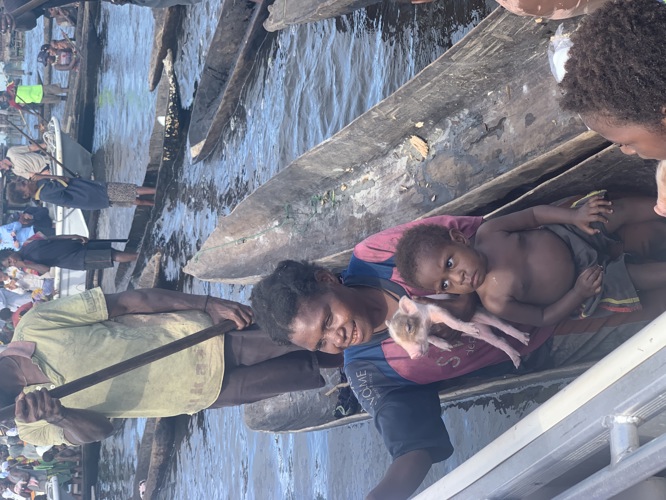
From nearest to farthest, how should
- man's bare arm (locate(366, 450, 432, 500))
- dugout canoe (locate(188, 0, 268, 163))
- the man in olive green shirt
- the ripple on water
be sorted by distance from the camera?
1. man's bare arm (locate(366, 450, 432, 500))
2. the man in olive green shirt
3. the ripple on water
4. dugout canoe (locate(188, 0, 268, 163))

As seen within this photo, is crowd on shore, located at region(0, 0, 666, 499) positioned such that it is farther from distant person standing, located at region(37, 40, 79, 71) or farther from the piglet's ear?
distant person standing, located at region(37, 40, 79, 71)

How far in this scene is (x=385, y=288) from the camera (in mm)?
3105

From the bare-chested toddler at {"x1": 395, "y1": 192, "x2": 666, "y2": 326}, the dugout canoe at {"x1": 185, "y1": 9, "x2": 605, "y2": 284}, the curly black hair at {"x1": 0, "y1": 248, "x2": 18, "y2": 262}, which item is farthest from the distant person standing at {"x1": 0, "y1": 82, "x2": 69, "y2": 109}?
the bare-chested toddler at {"x1": 395, "y1": 192, "x2": 666, "y2": 326}

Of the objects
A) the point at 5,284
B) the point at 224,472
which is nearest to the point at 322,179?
→ the point at 224,472

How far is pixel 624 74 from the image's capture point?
70.1 inches

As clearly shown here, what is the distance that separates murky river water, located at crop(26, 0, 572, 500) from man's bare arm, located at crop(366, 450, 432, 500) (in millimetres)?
1023

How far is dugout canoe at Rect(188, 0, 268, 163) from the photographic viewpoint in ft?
19.5

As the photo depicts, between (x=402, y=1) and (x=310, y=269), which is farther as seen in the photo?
(x=402, y=1)

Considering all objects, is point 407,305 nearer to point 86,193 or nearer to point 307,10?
point 307,10

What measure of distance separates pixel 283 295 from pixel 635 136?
1669 millimetres

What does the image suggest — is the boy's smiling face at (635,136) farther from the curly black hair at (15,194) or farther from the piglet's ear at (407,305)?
the curly black hair at (15,194)

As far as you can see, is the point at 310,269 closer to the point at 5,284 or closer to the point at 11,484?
the point at 5,284

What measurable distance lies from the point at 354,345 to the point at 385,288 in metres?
0.30

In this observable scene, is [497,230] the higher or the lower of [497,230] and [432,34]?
the lower
